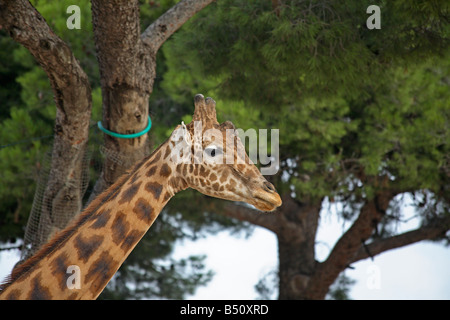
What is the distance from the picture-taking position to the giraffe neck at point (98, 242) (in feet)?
7.98

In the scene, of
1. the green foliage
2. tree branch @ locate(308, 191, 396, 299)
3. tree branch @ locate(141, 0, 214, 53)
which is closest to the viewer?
tree branch @ locate(141, 0, 214, 53)

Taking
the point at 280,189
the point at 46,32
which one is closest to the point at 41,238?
the point at 46,32

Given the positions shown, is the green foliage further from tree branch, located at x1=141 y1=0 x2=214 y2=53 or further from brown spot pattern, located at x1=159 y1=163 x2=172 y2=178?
brown spot pattern, located at x1=159 y1=163 x2=172 y2=178

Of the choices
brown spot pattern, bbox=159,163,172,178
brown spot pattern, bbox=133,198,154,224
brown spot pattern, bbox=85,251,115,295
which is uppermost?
brown spot pattern, bbox=159,163,172,178

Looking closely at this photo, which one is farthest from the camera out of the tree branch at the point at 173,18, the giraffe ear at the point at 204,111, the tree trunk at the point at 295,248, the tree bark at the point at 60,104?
the tree trunk at the point at 295,248

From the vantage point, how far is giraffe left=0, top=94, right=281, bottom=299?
96.0 inches

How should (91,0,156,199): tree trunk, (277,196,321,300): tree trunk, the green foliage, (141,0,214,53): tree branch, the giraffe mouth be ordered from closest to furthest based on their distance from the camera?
1. the giraffe mouth
2. (91,0,156,199): tree trunk
3. (141,0,214,53): tree branch
4. the green foliage
5. (277,196,321,300): tree trunk

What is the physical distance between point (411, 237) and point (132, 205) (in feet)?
18.8

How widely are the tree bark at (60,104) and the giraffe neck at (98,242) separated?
46.1 inches

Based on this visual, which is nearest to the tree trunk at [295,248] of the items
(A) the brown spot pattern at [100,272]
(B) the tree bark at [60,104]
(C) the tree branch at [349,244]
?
(C) the tree branch at [349,244]

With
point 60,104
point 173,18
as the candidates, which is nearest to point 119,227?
point 60,104

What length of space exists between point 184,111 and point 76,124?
3244mm

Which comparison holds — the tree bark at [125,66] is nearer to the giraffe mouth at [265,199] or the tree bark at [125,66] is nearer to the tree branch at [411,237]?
the giraffe mouth at [265,199]

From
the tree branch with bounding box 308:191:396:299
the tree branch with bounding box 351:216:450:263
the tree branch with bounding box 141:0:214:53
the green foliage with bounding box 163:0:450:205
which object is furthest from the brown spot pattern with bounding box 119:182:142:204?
the tree branch with bounding box 351:216:450:263
